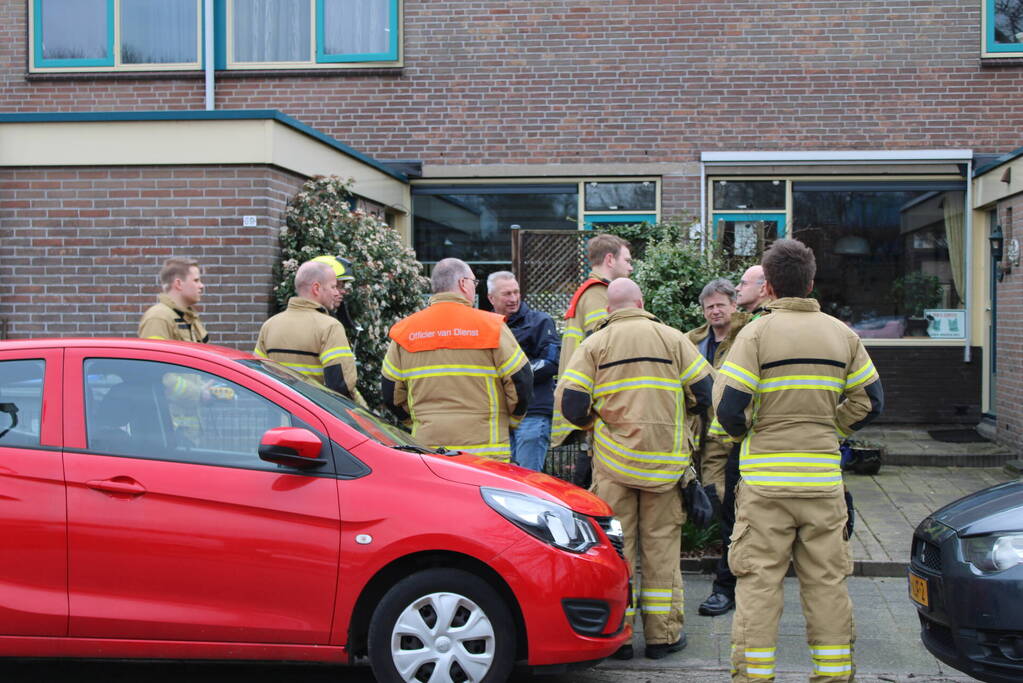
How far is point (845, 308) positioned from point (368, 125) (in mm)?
5904

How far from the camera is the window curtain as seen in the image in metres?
12.0

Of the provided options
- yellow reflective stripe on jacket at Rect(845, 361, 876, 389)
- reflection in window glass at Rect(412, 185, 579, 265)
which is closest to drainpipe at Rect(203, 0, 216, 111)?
reflection in window glass at Rect(412, 185, 579, 265)

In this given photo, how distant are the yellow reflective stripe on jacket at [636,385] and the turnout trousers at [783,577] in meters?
0.88

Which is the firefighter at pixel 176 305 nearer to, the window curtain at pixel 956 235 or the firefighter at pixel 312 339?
the firefighter at pixel 312 339

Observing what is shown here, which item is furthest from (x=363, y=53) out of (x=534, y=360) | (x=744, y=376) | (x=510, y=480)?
(x=744, y=376)

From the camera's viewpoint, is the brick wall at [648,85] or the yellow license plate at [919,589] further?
the brick wall at [648,85]

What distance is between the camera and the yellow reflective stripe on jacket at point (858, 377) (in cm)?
473

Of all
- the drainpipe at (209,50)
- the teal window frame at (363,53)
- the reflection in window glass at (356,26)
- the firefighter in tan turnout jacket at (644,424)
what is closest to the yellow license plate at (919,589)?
the firefighter in tan turnout jacket at (644,424)

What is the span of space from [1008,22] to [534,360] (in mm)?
8083

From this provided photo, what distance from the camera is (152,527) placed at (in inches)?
175

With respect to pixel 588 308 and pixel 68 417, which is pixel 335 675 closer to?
pixel 68 417

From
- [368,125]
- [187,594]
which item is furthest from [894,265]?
[187,594]

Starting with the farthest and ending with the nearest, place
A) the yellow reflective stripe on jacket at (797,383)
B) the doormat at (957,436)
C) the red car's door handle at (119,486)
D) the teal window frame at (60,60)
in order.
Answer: the teal window frame at (60,60) < the doormat at (957,436) < the yellow reflective stripe on jacket at (797,383) < the red car's door handle at (119,486)

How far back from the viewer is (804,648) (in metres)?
5.64
